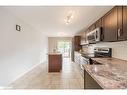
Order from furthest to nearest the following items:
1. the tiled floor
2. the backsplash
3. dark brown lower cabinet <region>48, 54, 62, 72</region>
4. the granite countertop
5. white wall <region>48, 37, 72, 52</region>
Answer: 1. white wall <region>48, 37, 72, 52</region>
2. dark brown lower cabinet <region>48, 54, 62, 72</region>
3. the tiled floor
4. the backsplash
5. the granite countertop

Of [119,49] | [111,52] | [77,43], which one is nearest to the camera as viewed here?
[119,49]

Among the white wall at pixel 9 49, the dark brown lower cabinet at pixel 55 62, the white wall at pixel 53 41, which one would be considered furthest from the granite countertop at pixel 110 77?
the white wall at pixel 53 41

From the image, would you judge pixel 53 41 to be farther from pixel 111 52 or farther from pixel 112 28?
pixel 112 28

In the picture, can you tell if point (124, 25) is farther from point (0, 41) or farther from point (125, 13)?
point (0, 41)

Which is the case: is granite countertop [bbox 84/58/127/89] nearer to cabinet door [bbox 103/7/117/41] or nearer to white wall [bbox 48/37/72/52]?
cabinet door [bbox 103/7/117/41]

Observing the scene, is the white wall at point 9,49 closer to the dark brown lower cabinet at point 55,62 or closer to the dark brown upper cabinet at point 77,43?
the dark brown lower cabinet at point 55,62

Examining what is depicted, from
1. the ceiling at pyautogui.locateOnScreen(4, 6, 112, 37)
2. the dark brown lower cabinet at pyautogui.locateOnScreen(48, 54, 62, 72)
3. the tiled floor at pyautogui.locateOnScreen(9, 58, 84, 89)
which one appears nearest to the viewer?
→ the ceiling at pyautogui.locateOnScreen(4, 6, 112, 37)

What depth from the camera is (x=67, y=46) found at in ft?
46.3

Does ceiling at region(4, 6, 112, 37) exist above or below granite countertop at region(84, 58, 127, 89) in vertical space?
above

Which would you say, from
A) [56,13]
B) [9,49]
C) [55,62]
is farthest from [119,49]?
[55,62]

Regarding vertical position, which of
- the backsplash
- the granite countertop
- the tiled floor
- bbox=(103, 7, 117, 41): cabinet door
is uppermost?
bbox=(103, 7, 117, 41): cabinet door

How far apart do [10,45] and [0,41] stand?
67cm

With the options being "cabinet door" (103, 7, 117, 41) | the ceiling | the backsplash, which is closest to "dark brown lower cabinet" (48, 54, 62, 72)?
the ceiling

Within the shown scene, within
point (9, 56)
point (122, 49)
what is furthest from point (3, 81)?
point (122, 49)
